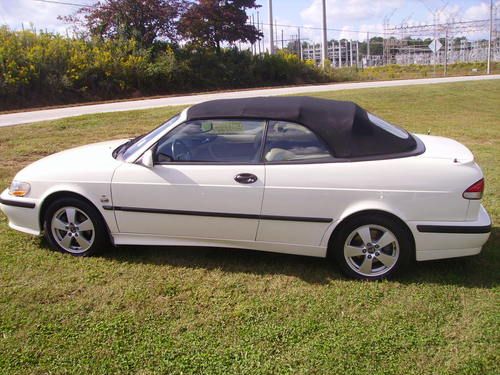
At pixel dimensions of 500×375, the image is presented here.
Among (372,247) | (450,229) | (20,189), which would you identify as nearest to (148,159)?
(20,189)

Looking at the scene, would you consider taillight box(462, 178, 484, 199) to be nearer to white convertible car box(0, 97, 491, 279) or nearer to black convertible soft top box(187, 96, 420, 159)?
white convertible car box(0, 97, 491, 279)

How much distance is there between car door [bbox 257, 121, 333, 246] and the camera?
12.0 ft

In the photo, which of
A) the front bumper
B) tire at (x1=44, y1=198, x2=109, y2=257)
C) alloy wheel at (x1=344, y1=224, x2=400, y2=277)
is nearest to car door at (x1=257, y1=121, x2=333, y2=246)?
alloy wheel at (x1=344, y1=224, x2=400, y2=277)

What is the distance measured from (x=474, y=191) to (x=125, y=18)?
28.9 meters

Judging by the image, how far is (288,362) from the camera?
9.30 feet

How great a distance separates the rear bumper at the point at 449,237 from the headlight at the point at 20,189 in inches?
128

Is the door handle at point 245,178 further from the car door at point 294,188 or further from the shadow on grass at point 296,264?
the shadow on grass at point 296,264

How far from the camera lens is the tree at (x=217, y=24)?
3180 centimetres

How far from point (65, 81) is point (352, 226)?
862 inches

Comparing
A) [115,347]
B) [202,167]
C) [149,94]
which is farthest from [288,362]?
[149,94]

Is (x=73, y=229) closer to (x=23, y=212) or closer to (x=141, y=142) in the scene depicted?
(x=23, y=212)

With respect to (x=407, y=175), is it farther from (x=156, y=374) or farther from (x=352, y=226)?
(x=156, y=374)

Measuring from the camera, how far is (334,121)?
3.80 metres

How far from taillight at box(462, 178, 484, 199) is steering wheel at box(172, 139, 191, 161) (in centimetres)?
215
